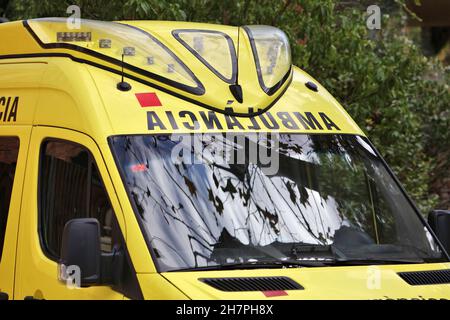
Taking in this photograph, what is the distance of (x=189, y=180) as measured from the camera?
6.35m

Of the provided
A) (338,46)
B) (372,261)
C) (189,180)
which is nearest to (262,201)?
(189,180)

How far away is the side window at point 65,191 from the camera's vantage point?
6.39 metres

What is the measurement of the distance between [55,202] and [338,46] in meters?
5.97

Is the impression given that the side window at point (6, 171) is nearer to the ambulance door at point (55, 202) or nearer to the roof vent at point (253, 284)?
the ambulance door at point (55, 202)

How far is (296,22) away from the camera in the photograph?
11867 mm

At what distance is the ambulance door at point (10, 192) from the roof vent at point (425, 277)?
226 cm

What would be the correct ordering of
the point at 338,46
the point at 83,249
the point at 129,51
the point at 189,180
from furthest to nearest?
1. the point at 338,46
2. the point at 129,51
3. the point at 189,180
4. the point at 83,249

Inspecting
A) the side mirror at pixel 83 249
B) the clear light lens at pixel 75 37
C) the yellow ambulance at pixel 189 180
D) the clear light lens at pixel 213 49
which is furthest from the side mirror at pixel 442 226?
the clear light lens at pixel 75 37

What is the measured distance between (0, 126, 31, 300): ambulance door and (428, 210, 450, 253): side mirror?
2.41 m

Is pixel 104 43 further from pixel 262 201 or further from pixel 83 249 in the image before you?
pixel 83 249

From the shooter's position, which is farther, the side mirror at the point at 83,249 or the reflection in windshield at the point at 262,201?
the reflection in windshield at the point at 262,201

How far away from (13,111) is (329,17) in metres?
4.98
